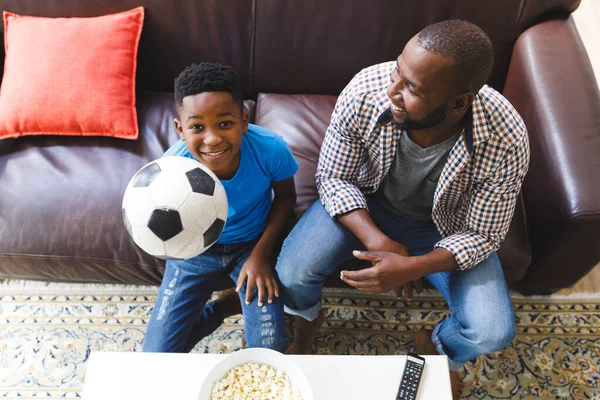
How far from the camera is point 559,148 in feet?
4.44

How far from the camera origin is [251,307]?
1.35 m

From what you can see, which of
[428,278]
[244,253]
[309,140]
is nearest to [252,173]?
[244,253]

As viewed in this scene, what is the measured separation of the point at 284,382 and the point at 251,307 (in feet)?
1.18

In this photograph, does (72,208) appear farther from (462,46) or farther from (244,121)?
(462,46)

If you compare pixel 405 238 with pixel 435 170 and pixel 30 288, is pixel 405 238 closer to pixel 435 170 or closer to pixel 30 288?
pixel 435 170

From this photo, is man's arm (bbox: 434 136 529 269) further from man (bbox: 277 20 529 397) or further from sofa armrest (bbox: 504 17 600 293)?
sofa armrest (bbox: 504 17 600 293)

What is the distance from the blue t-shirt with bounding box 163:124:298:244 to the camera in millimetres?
1260

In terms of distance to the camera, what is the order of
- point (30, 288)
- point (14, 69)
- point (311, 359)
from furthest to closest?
point (30, 288) < point (14, 69) < point (311, 359)

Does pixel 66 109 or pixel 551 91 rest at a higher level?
pixel 551 91

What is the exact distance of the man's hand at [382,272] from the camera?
125 cm

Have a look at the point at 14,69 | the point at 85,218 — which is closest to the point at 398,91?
the point at 85,218

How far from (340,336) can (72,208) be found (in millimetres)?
948

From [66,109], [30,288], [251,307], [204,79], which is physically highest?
[204,79]

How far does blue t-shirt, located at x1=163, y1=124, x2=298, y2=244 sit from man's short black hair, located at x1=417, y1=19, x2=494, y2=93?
0.46 m
